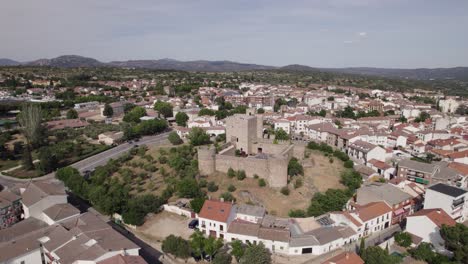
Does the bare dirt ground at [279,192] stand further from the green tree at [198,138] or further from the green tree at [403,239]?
the green tree at [198,138]

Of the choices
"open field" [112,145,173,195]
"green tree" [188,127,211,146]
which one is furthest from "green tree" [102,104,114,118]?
"green tree" [188,127,211,146]

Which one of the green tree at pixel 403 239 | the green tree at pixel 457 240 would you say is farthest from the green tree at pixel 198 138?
the green tree at pixel 457 240

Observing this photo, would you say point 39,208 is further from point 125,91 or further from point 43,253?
point 125,91

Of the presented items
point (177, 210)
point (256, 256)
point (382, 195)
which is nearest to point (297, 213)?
point (382, 195)

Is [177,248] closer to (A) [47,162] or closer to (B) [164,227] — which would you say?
(B) [164,227]

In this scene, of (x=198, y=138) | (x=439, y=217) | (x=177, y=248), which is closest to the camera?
(x=177, y=248)

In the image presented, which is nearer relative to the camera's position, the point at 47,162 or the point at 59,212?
the point at 59,212

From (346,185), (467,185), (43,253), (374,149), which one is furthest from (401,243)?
(43,253)
